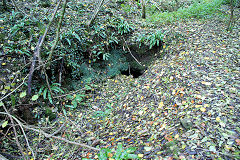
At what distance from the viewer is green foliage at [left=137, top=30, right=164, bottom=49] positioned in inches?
222

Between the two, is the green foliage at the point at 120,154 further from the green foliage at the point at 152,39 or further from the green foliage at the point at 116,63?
the green foliage at the point at 152,39

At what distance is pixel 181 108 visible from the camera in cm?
291

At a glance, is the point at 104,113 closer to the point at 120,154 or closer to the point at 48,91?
the point at 48,91

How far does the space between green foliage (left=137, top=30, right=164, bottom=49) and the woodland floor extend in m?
0.46

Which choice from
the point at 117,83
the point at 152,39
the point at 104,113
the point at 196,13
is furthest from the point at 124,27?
the point at 104,113

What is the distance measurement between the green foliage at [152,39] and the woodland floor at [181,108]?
0.46 metres

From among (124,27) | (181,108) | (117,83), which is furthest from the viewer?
(124,27)

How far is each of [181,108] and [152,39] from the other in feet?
11.6

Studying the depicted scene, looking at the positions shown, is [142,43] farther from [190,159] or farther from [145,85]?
[190,159]

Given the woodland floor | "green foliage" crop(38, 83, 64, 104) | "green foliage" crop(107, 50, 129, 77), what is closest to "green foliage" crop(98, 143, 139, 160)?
the woodland floor

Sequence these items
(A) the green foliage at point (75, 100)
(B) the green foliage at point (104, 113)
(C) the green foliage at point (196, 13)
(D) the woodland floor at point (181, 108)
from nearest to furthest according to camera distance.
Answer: (D) the woodland floor at point (181, 108), (B) the green foliage at point (104, 113), (A) the green foliage at point (75, 100), (C) the green foliage at point (196, 13)

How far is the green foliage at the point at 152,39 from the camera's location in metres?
5.63

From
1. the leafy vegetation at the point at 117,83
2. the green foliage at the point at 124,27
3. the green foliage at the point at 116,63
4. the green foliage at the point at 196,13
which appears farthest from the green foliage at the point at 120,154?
the green foliage at the point at 196,13

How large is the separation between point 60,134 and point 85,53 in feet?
10.3
